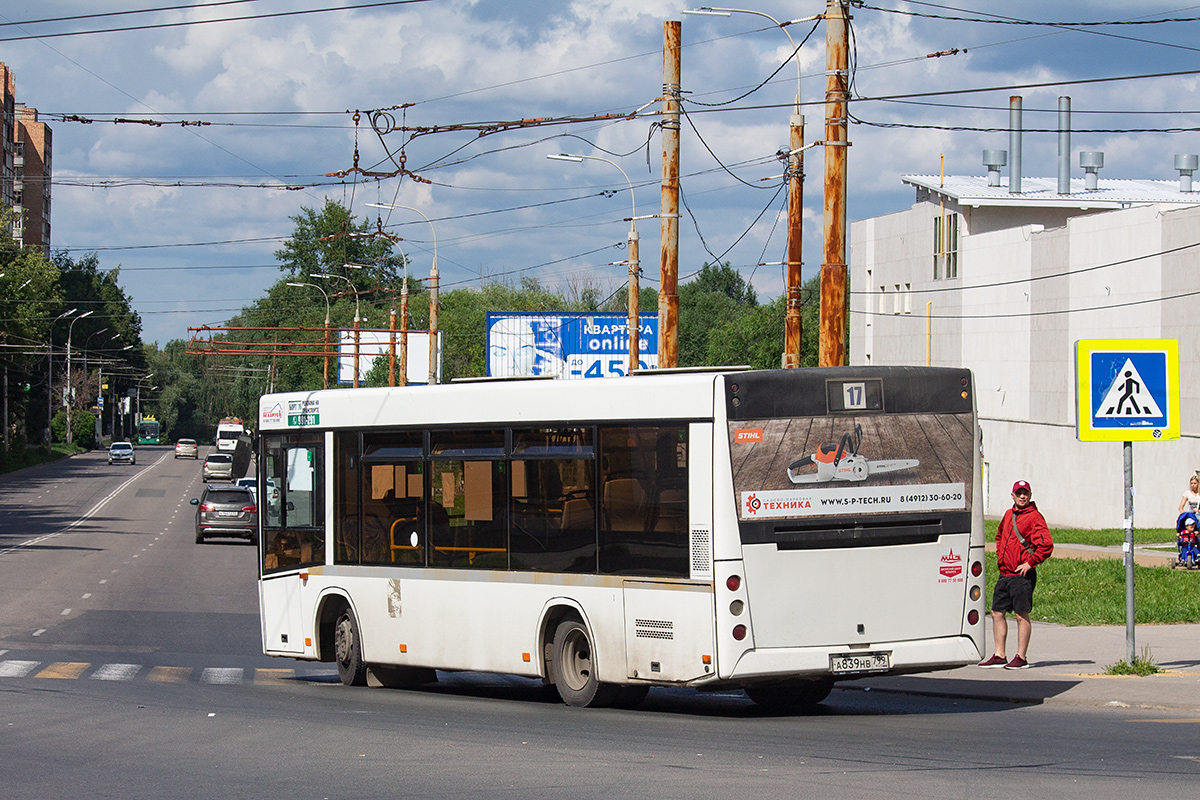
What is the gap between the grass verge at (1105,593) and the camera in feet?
62.3

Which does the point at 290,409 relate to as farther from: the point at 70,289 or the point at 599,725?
the point at 70,289

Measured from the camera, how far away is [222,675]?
1579 centimetres

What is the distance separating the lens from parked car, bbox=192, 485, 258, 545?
41625 mm

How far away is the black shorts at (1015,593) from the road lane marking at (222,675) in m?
7.72

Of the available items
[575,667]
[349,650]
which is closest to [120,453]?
Answer: [349,650]

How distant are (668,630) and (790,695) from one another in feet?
6.55

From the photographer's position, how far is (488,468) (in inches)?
510

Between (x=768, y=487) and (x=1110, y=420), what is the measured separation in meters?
4.33

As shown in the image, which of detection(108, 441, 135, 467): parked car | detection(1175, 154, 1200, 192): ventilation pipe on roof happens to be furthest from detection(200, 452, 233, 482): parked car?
detection(1175, 154, 1200, 192): ventilation pipe on roof

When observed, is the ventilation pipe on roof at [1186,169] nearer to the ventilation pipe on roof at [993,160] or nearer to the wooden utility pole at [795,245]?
the ventilation pipe on roof at [993,160]

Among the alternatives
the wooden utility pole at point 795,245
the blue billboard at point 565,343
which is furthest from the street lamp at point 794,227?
the blue billboard at point 565,343

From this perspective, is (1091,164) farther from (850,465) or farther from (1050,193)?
(850,465)

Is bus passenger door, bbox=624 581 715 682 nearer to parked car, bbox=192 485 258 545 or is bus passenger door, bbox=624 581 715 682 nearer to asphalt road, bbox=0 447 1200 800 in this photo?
asphalt road, bbox=0 447 1200 800

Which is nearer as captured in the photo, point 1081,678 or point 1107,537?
point 1081,678
